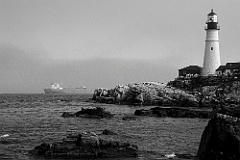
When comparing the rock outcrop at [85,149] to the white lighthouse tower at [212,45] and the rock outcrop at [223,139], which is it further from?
the white lighthouse tower at [212,45]

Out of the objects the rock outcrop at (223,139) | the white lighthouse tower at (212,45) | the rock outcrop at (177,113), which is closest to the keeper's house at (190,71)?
the white lighthouse tower at (212,45)

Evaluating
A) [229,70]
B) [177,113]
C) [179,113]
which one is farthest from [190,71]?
[177,113]

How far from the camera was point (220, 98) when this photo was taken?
76188 mm

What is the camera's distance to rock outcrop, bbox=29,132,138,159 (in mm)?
22344

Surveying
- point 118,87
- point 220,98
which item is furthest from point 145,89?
point 220,98

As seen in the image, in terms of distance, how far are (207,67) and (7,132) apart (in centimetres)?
6315

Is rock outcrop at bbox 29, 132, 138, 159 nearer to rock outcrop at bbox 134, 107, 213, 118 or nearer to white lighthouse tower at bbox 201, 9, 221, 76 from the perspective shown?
rock outcrop at bbox 134, 107, 213, 118

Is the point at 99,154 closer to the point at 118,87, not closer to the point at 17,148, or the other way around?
the point at 17,148

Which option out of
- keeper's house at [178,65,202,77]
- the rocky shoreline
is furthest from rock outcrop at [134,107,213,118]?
keeper's house at [178,65,202,77]

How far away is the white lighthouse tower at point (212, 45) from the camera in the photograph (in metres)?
85.2

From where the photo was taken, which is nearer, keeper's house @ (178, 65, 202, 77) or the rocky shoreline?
the rocky shoreline

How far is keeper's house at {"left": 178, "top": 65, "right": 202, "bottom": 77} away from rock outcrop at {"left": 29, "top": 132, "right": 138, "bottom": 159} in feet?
248

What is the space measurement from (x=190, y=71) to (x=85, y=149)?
80.4m

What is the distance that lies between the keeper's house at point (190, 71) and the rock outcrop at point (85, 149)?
75.5m
